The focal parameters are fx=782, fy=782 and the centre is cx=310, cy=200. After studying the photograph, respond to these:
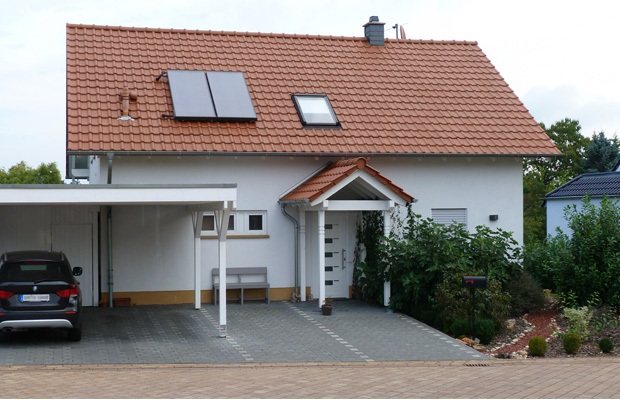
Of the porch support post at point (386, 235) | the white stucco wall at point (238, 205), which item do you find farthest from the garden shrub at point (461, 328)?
the white stucco wall at point (238, 205)

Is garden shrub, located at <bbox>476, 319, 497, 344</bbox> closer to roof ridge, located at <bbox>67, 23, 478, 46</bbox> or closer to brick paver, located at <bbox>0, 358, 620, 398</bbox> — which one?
brick paver, located at <bbox>0, 358, 620, 398</bbox>

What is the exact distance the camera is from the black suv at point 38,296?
1305cm

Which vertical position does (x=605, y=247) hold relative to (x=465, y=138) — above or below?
below

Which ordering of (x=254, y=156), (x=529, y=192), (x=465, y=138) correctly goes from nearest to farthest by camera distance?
1. (x=254, y=156)
2. (x=465, y=138)
3. (x=529, y=192)

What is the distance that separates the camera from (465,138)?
782 inches

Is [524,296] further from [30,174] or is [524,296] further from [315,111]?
[30,174]

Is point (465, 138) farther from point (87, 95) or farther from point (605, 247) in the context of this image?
point (87, 95)

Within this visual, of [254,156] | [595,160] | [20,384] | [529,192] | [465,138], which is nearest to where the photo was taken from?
[20,384]

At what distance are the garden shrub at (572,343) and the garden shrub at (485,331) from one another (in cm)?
154

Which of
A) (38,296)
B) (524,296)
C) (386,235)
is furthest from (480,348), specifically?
(38,296)

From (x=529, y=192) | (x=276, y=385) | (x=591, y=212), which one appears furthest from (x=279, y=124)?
(x=529, y=192)

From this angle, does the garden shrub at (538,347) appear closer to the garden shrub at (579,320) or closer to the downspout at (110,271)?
the garden shrub at (579,320)

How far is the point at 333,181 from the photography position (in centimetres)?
1666

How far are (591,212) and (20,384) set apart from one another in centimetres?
1289
